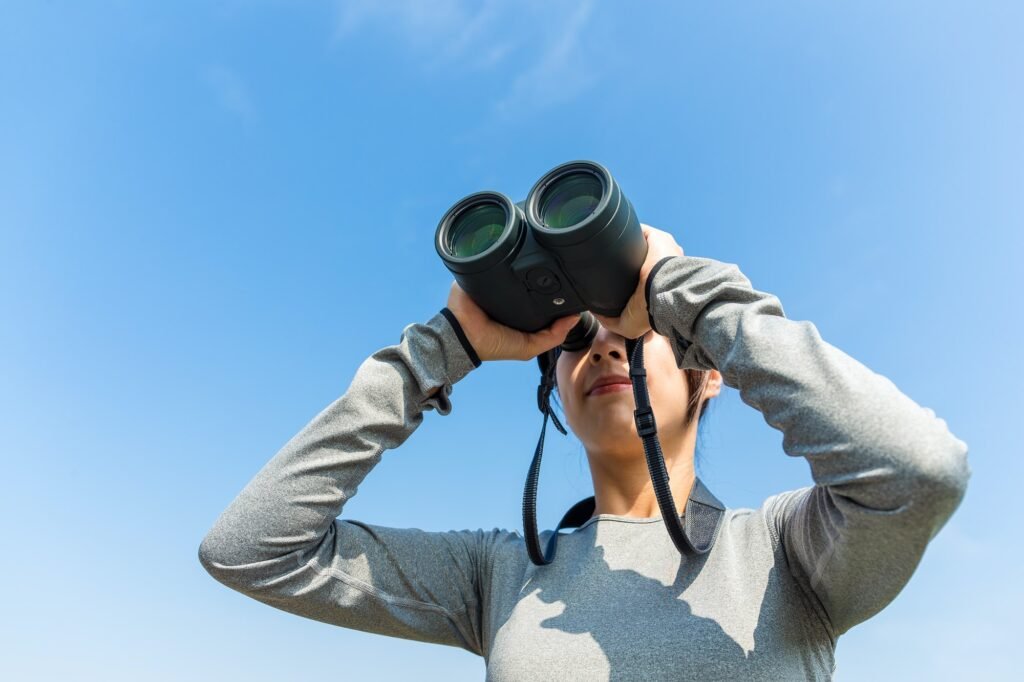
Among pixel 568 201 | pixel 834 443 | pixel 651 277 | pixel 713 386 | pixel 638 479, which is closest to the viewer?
pixel 834 443

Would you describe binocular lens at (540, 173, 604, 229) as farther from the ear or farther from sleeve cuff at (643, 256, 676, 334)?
the ear

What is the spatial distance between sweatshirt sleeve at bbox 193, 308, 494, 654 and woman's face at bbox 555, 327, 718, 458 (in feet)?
0.90

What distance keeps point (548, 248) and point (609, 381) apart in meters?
0.37

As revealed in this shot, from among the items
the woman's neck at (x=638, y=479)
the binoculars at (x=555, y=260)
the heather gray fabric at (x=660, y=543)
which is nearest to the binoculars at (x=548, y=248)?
the binoculars at (x=555, y=260)

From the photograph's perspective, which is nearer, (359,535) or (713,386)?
(359,535)

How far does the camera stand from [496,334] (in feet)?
5.35

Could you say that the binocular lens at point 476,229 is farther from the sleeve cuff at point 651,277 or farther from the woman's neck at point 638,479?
the woman's neck at point 638,479

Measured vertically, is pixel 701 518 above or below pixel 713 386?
below

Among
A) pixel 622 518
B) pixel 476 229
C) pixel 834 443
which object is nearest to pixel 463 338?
pixel 476 229

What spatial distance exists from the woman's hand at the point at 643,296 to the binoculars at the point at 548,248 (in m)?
0.01

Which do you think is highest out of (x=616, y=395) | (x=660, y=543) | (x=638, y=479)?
(x=616, y=395)

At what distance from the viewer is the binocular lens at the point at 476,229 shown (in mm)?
1637

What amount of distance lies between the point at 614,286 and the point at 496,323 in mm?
267

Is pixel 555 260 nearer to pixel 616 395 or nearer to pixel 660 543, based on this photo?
pixel 616 395
